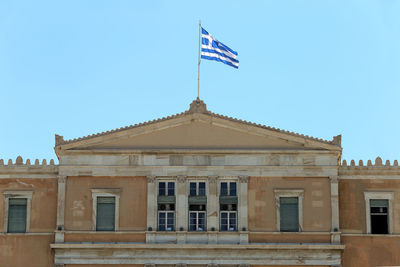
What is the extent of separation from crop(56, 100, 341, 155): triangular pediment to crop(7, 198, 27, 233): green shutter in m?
3.54

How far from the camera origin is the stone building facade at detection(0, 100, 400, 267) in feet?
153

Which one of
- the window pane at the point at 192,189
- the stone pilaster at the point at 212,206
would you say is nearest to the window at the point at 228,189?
the stone pilaster at the point at 212,206

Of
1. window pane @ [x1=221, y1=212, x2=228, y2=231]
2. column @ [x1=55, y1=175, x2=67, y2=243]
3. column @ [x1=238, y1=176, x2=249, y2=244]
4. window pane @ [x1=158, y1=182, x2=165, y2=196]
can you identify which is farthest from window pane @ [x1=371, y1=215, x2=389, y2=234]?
column @ [x1=55, y1=175, x2=67, y2=243]

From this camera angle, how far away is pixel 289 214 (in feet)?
155

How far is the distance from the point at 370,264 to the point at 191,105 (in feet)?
39.3

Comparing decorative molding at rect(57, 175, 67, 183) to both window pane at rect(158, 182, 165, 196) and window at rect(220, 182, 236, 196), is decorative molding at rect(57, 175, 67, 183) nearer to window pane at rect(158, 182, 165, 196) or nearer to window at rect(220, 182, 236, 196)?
window pane at rect(158, 182, 165, 196)

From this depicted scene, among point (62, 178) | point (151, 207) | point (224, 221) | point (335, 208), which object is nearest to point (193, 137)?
point (151, 207)

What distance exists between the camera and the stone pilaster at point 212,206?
4703cm

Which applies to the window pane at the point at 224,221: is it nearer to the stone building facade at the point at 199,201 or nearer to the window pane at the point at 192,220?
the stone building facade at the point at 199,201

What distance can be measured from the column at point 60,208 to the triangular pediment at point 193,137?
1.63m

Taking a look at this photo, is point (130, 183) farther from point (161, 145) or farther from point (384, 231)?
point (384, 231)

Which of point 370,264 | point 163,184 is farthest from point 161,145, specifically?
point 370,264

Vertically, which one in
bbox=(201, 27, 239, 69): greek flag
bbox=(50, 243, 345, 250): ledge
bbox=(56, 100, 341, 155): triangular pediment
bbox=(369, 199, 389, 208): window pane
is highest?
bbox=(201, 27, 239, 69): greek flag

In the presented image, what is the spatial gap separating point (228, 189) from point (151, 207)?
3.96 metres
